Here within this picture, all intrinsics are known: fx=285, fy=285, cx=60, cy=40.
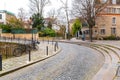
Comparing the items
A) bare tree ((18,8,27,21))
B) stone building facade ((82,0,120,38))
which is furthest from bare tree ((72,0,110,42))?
bare tree ((18,8,27,21))

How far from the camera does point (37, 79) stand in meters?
14.8

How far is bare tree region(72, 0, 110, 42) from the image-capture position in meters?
61.7

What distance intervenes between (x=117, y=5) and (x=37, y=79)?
61923mm

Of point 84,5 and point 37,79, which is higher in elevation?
point 84,5

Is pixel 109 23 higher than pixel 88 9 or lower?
lower

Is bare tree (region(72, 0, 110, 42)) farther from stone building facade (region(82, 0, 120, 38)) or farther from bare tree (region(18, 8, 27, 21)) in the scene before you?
bare tree (region(18, 8, 27, 21))

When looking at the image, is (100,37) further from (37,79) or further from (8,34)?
(37,79)

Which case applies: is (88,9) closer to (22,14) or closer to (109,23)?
(109,23)

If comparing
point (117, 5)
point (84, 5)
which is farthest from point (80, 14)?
point (117, 5)

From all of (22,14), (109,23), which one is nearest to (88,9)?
(109,23)

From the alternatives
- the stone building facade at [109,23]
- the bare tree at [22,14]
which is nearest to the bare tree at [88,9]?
the stone building facade at [109,23]

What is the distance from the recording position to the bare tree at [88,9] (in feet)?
202

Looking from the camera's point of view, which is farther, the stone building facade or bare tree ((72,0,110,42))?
the stone building facade

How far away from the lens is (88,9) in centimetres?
6147
